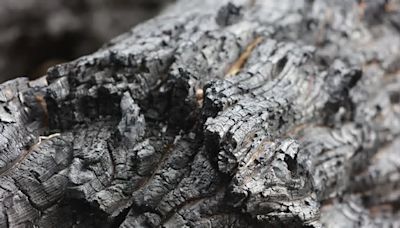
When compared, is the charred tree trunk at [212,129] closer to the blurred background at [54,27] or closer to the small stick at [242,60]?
the small stick at [242,60]

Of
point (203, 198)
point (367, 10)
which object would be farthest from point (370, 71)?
point (203, 198)

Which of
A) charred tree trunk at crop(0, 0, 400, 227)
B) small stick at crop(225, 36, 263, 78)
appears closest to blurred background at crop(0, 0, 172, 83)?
charred tree trunk at crop(0, 0, 400, 227)

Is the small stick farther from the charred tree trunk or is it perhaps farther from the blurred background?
the blurred background

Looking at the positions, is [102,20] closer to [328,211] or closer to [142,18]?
[142,18]

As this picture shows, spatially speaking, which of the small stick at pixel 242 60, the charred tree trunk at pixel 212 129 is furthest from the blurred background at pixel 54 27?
the small stick at pixel 242 60

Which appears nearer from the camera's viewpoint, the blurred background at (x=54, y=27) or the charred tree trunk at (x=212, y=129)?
the charred tree trunk at (x=212, y=129)

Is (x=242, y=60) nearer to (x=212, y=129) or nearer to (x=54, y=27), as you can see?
(x=212, y=129)
